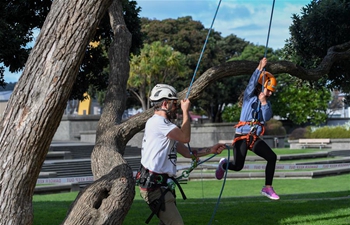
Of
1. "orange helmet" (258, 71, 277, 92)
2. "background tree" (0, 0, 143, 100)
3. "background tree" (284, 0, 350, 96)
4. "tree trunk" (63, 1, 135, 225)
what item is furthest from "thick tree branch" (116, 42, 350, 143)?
"background tree" (0, 0, 143, 100)

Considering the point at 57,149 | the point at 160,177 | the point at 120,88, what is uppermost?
the point at 120,88

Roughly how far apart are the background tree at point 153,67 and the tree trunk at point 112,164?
1353 inches

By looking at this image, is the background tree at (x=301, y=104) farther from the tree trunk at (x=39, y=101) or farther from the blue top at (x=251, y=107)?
the tree trunk at (x=39, y=101)

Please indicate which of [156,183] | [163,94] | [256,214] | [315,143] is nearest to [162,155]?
[156,183]

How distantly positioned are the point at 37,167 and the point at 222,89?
1957 inches

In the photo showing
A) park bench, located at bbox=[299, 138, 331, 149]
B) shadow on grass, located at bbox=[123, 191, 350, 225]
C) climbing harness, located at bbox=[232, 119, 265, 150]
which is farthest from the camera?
park bench, located at bbox=[299, 138, 331, 149]

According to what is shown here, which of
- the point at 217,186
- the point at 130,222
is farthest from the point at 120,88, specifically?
the point at 217,186

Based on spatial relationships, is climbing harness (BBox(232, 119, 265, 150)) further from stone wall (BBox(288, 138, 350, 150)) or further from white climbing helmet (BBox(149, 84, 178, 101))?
stone wall (BBox(288, 138, 350, 150))

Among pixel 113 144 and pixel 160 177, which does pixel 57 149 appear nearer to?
pixel 113 144

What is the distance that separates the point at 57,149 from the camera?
31.7 metres

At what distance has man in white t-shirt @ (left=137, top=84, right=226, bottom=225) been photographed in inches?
240

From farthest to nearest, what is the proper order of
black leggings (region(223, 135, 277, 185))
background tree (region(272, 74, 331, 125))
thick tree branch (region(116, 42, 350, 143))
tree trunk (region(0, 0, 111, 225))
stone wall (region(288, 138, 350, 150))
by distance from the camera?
background tree (region(272, 74, 331, 125))
stone wall (region(288, 138, 350, 150))
thick tree branch (region(116, 42, 350, 143))
black leggings (region(223, 135, 277, 185))
tree trunk (region(0, 0, 111, 225))

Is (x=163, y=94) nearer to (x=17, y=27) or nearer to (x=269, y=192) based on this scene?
(x=269, y=192)

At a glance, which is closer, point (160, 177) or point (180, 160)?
point (160, 177)
